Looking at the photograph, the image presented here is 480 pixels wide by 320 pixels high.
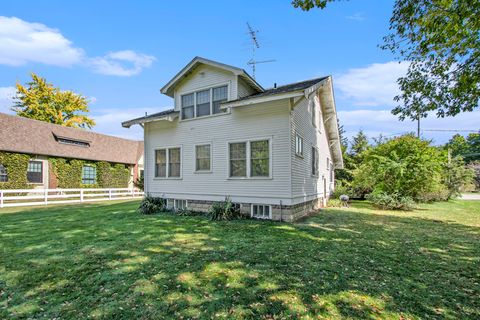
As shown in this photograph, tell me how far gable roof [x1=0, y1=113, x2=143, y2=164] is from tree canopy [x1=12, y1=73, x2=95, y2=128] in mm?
14156

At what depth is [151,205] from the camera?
455 inches

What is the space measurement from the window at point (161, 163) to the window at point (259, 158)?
16.3 ft

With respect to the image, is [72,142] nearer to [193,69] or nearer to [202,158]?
[193,69]

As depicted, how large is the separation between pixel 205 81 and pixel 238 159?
4041 millimetres

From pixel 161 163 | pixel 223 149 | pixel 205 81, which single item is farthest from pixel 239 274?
pixel 161 163

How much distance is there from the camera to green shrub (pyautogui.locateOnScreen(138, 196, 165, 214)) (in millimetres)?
11402

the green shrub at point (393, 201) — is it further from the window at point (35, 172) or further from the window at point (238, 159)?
the window at point (35, 172)

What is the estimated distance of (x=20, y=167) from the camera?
18078 mm

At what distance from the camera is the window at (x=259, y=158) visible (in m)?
9.46

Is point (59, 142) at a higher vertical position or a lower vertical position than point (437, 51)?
lower

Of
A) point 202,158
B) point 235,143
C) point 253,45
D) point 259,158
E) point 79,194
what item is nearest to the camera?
point 259,158

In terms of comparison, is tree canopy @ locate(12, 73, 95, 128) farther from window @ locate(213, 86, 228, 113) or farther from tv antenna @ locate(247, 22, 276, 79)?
window @ locate(213, 86, 228, 113)

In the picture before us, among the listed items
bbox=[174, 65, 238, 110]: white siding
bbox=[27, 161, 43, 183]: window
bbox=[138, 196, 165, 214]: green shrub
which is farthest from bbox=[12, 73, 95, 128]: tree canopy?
bbox=[174, 65, 238, 110]: white siding

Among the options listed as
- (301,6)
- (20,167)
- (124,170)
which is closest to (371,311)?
(301,6)
